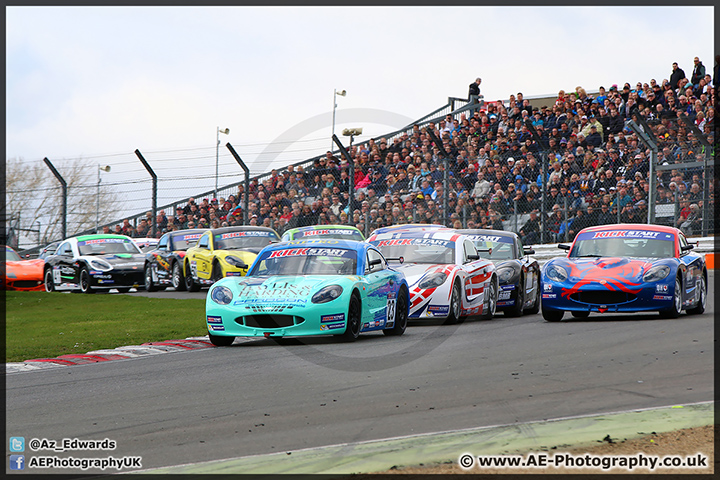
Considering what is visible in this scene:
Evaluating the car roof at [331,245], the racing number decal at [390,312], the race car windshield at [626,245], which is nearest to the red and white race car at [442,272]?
the car roof at [331,245]

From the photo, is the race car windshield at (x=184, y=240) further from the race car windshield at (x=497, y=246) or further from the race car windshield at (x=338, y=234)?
the race car windshield at (x=497, y=246)

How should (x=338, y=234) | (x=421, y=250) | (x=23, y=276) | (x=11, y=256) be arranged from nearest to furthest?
(x=421, y=250) < (x=338, y=234) < (x=23, y=276) < (x=11, y=256)

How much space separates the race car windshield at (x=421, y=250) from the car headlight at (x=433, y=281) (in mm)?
860

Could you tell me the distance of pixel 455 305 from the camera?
13.0 metres

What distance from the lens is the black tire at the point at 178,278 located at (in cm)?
2291

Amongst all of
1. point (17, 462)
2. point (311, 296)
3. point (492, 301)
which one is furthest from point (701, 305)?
point (17, 462)

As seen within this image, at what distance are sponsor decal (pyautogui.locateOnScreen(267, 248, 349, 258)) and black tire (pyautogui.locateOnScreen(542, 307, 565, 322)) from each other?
3.30 m

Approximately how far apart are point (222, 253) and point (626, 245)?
33.1 feet

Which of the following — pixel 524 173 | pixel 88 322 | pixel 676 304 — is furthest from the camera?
pixel 524 173

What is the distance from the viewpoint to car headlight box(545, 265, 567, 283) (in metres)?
12.9

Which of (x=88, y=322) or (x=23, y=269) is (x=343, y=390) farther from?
(x=23, y=269)

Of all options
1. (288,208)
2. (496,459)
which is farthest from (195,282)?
(496,459)

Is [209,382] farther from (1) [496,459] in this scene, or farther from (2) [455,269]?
(2) [455,269]

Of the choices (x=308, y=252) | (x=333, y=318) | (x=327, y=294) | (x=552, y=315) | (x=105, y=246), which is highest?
(x=308, y=252)
